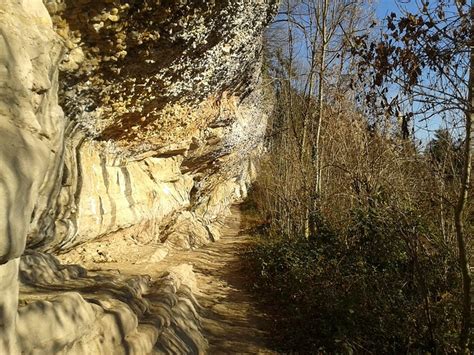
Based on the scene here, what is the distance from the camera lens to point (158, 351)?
347 cm

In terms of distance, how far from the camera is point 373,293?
4.70m

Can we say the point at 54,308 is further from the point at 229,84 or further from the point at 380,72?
the point at 229,84

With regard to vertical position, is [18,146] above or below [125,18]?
below

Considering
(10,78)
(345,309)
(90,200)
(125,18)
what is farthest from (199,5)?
(345,309)

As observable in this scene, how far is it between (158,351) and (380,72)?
3.08m

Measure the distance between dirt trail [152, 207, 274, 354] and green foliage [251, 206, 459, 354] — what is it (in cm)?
38

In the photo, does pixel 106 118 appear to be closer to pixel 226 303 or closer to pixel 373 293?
pixel 226 303

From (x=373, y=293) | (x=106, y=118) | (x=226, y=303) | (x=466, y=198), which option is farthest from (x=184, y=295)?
(x=466, y=198)

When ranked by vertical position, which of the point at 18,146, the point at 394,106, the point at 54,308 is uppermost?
the point at 394,106

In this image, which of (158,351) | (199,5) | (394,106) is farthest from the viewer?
(199,5)

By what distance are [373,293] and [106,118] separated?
4665 millimetres

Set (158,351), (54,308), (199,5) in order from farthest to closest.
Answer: (199,5) → (158,351) → (54,308)

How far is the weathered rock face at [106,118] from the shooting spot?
7.04 feet

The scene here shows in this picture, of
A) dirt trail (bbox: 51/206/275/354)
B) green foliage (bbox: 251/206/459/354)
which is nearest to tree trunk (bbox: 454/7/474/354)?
green foliage (bbox: 251/206/459/354)
